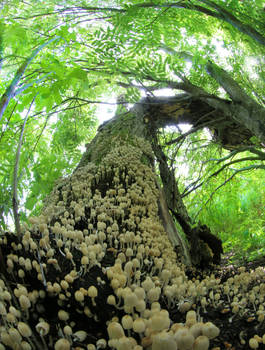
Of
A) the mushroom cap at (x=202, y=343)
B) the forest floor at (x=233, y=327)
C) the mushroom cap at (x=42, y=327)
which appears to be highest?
the mushroom cap at (x=42, y=327)

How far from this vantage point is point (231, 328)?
1132 millimetres

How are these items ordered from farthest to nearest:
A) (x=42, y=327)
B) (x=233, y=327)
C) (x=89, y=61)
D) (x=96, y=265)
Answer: (x=89, y=61), (x=96, y=265), (x=233, y=327), (x=42, y=327)

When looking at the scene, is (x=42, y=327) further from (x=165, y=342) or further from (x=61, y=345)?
(x=165, y=342)

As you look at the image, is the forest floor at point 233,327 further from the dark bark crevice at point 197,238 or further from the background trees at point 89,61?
the dark bark crevice at point 197,238

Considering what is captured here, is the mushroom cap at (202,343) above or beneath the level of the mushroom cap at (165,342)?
beneath

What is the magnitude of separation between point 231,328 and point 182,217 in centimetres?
254

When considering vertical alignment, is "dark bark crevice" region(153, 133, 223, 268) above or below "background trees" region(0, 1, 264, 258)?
below

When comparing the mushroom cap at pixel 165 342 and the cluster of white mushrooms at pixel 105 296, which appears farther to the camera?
the cluster of white mushrooms at pixel 105 296

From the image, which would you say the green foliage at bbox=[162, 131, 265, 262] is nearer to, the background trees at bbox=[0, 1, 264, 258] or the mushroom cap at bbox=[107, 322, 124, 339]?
A: the background trees at bbox=[0, 1, 264, 258]

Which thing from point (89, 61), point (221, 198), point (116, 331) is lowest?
point (116, 331)

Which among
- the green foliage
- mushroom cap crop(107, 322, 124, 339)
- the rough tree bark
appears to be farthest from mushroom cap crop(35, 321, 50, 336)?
the green foliage

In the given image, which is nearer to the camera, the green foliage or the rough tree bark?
the rough tree bark

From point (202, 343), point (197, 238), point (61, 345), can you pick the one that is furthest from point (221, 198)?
point (61, 345)

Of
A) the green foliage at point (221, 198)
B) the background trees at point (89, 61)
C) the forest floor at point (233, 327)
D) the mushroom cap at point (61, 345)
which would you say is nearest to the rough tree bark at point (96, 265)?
the mushroom cap at point (61, 345)
